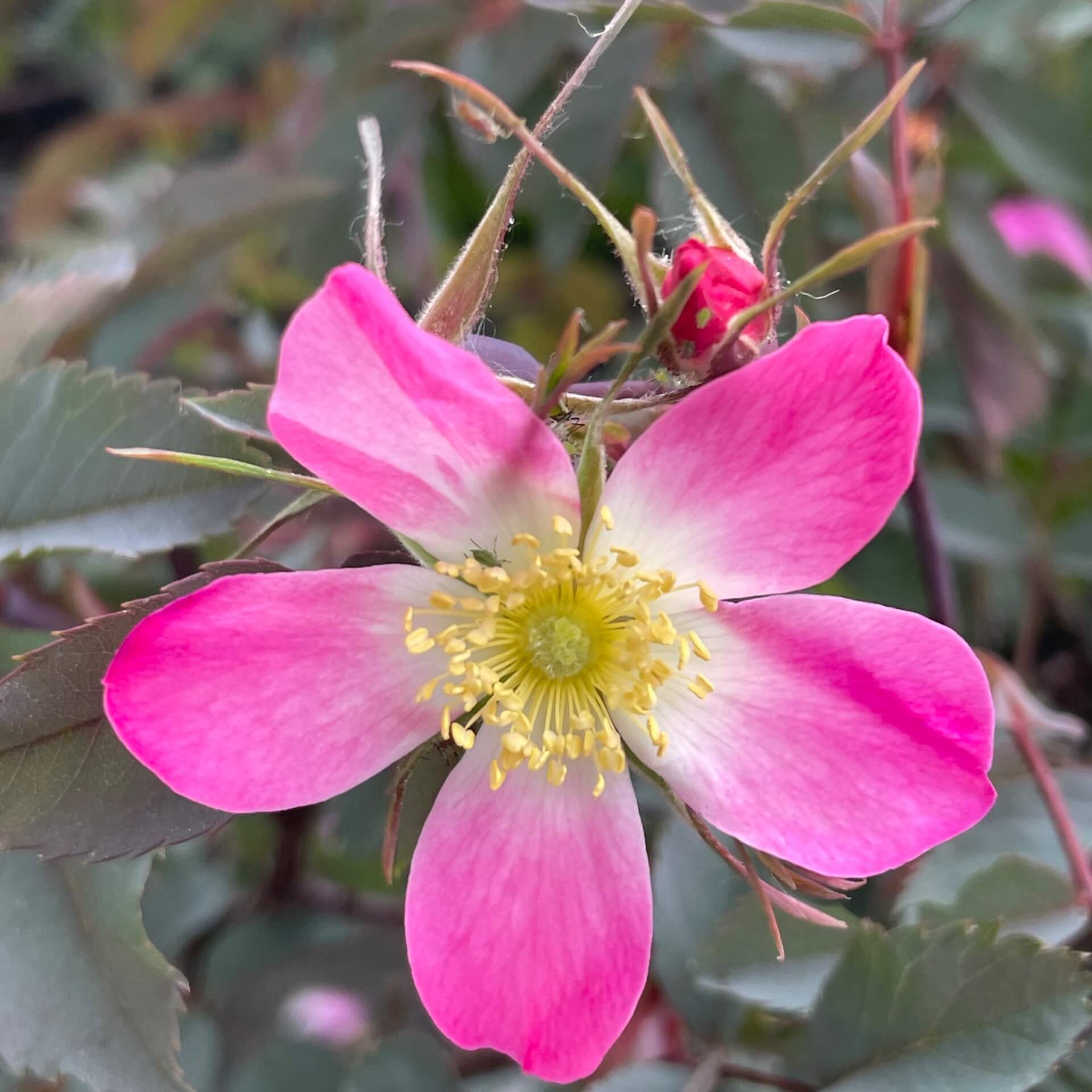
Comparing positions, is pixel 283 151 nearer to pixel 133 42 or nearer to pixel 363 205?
pixel 363 205

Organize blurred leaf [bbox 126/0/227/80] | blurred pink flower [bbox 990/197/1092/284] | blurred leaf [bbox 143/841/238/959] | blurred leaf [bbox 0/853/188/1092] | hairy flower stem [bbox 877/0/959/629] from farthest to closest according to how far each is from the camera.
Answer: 1. blurred leaf [bbox 126/0/227/80]
2. blurred pink flower [bbox 990/197/1092/284]
3. blurred leaf [bbox 143/841/238/959]
4. hairy flower stem [bbox 877/0/959/629]
5. blurred leaf [bbox 0/853/188/1092]

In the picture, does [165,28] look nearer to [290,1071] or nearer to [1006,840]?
[290,1071]

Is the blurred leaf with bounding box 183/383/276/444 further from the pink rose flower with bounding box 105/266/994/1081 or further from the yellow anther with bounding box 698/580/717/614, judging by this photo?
the yellow anther with bounding box 698/580/717/614

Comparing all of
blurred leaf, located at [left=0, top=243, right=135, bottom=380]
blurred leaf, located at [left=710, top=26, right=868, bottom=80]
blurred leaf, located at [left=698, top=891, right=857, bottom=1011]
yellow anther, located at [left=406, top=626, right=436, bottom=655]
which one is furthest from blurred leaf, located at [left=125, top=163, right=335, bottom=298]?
blurred leaf, located at [left=698, top=891, right=857, bottom=1011]

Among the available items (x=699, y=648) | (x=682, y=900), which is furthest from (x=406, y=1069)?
(x=699, y=648)

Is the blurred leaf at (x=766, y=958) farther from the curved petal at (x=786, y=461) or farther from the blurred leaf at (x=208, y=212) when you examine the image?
the blurred leaf at (x=208, y=212)

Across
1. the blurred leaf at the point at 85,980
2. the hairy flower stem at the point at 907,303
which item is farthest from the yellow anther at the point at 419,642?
the hairy flower stem at the point at 907,303

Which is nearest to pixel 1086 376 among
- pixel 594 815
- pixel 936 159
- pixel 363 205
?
pixel 936 159
